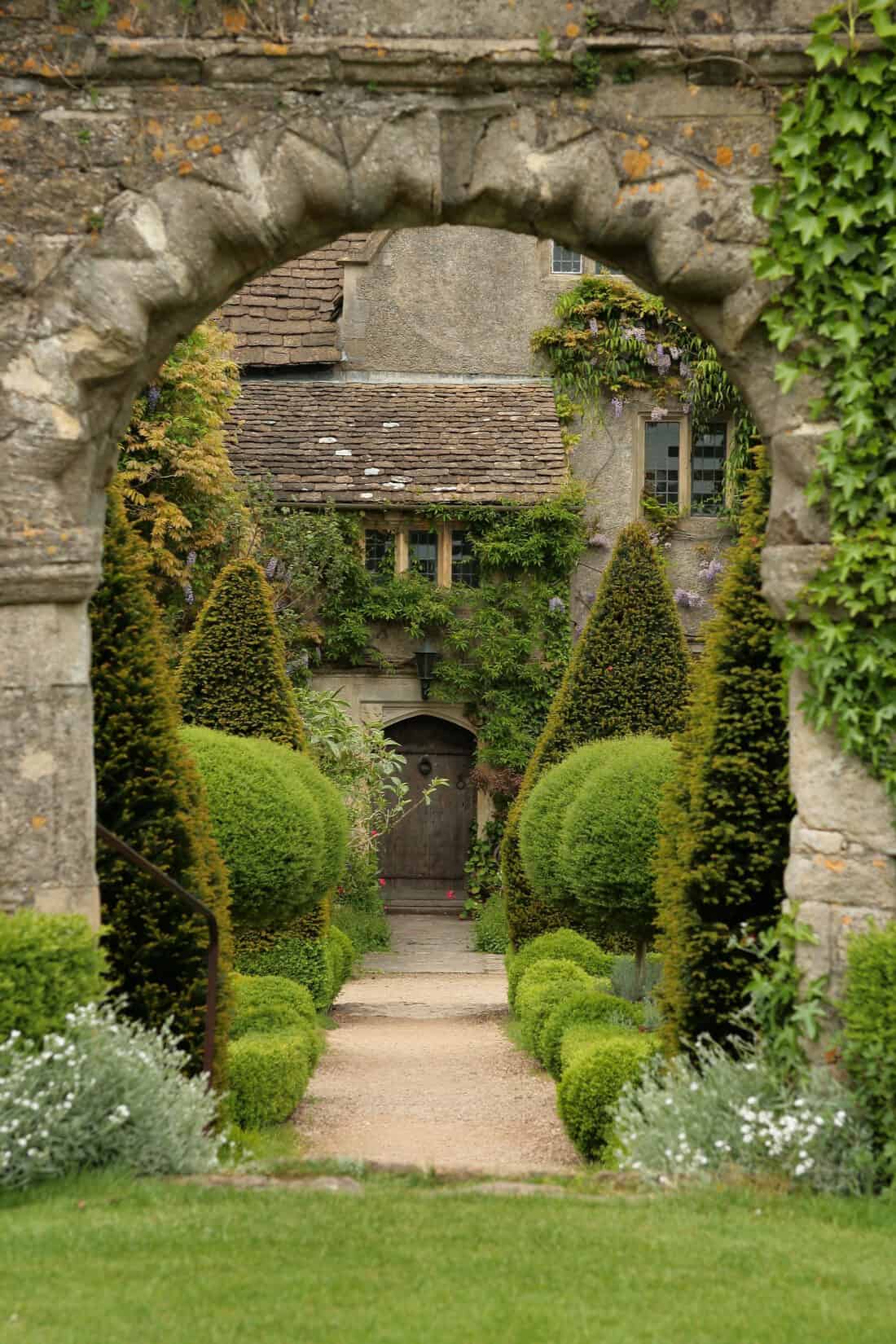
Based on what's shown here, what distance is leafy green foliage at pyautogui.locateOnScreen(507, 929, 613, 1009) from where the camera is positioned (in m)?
11.9

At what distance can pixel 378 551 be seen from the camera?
699 inches

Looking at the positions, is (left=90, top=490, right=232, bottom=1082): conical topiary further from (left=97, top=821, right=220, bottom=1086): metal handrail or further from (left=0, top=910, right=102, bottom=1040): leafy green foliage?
(left=0, top=910, right=102, bottom=1040): leafy green foliage

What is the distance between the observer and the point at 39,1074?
490 centimetres

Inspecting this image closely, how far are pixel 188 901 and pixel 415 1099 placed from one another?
12.6ft

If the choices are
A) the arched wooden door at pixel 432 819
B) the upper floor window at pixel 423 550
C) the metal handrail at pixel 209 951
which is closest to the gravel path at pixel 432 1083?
the metal handrail at pixel 209 951

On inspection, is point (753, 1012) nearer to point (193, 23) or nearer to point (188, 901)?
point (188, 901)

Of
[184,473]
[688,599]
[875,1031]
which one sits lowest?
[875,1031]

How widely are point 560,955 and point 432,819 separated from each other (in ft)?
19.8

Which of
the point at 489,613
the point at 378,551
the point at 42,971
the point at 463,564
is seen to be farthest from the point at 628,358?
the point at 42,971

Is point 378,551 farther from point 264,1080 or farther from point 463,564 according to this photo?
point 264,1080

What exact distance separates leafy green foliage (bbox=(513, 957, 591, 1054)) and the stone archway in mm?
5154

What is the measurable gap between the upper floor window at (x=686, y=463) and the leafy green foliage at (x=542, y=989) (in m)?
8.07

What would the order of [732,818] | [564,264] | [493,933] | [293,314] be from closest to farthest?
[732,818] < [493,933] < [564,264] < [293,314]

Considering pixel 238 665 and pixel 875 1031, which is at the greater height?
pixel 238 665
